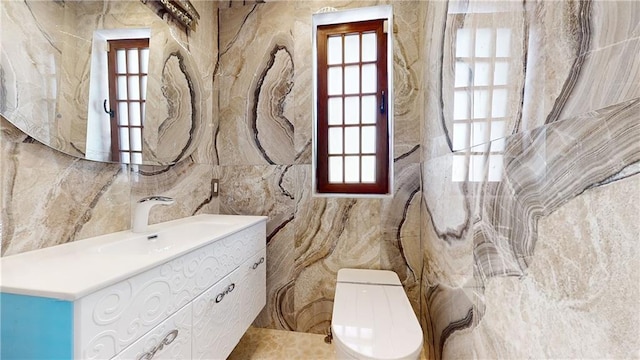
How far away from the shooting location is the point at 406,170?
1.60 metres

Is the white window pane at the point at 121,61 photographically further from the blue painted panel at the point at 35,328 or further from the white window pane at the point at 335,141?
the white window pane at the point at 335,141

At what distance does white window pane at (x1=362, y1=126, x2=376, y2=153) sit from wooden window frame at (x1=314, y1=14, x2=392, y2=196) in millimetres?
26

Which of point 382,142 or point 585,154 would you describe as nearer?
point 585,154

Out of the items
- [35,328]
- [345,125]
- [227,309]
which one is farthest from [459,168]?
[35,328]

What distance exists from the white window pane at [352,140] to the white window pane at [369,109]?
0.09 metres

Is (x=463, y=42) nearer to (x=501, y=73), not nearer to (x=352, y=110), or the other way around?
(x=501, y=73)

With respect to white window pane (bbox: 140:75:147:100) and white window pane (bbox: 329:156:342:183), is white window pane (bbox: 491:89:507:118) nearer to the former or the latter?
white window pane (bbox: 329:156:342:183)

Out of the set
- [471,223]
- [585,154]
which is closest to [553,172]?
[585,154]

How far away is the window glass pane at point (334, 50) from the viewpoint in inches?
69.5

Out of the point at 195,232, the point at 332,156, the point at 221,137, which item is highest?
the point at 221,137

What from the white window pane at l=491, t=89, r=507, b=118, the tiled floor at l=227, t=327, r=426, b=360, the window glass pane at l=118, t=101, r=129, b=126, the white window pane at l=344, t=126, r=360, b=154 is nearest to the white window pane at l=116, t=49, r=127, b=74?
the window glass pane at l=118, t=101, r=129, b=126

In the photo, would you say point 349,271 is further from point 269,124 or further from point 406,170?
point 269,124

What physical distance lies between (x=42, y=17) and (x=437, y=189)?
1706 mm

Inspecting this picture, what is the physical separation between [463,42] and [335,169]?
1.06 meters
